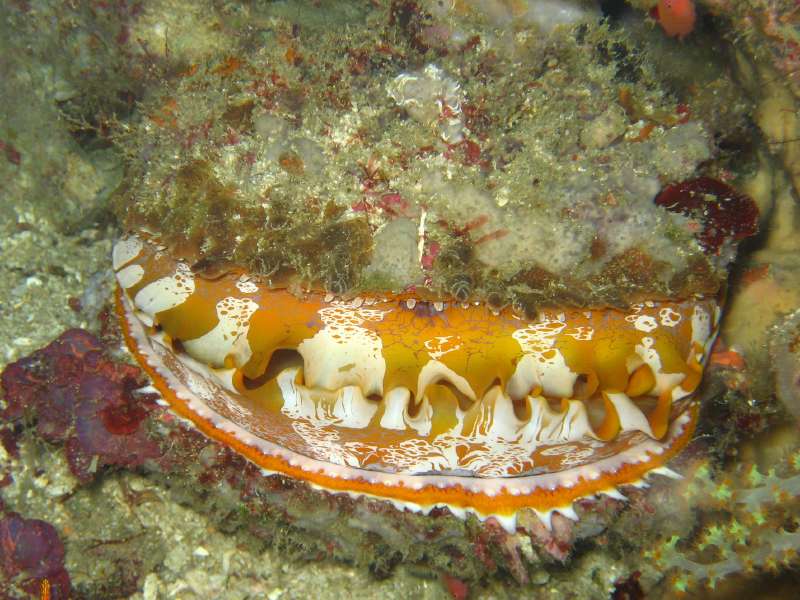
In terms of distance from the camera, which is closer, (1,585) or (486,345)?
(486,345)

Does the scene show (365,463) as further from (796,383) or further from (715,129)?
(715,129)

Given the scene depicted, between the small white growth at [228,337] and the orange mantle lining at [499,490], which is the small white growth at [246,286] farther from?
the orange mantle lining at [499,490]

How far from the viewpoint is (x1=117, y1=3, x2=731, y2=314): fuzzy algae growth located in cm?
230

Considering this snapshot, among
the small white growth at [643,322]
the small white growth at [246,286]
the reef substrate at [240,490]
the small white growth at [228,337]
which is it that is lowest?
the reef substrate at [240,490]

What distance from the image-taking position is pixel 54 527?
4023 millimetres

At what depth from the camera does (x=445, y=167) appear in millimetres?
2311

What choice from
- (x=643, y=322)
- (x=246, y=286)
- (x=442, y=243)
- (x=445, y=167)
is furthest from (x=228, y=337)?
(x=643, y=322)

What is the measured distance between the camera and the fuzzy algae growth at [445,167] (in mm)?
2303

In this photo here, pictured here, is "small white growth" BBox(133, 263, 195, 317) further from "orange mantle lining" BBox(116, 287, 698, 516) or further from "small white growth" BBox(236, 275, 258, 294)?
"orange mantle lining" BBox(116, 287, 698, 516)

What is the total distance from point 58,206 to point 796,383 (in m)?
5.74

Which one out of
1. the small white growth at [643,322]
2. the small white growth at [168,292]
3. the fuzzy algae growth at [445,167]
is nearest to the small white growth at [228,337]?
the small white growth at [168,292]

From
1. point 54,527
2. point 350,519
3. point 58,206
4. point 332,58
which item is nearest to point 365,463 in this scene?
point 350,519

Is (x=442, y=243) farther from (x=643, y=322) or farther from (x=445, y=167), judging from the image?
(x=643, y=322)

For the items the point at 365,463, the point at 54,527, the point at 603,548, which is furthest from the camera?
the point at 603,548
